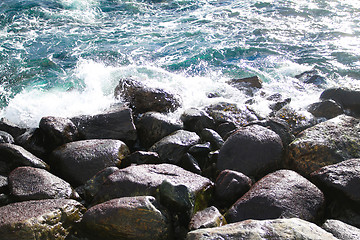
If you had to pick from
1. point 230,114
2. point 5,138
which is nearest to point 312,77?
point 230,114

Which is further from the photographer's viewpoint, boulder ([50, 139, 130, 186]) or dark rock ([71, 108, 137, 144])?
dark rock ([71, 108, 137, 144])

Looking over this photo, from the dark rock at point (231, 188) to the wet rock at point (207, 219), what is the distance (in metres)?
0.56

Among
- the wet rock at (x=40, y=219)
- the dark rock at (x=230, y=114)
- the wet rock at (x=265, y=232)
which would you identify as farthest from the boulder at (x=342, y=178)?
the wet rock at (x=40, y=219)

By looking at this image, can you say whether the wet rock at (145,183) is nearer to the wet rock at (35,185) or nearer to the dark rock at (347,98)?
the wet rock at (35,185)

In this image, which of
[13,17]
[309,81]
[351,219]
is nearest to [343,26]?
[309,81]

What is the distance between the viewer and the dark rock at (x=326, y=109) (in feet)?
23.2

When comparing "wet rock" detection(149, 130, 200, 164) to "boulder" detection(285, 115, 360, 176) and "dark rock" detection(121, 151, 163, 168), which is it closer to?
"dark rock" detection(121, 151, 163, 168)

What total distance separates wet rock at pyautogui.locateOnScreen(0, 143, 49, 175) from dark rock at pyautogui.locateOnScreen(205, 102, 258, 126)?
323 cm

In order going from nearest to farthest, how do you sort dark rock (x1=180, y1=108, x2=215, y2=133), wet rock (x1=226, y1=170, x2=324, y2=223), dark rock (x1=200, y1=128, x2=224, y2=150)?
wet rock (x1=226, y1=170, x2=324, y2=223)
dark rock (x1=200, y1=128, x2=224, y2=150)
dark rock (x1=180, y1=108, x2=215, y2=133)

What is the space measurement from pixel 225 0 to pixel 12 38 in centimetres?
889

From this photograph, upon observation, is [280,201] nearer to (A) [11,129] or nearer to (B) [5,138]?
(B) [5,138]

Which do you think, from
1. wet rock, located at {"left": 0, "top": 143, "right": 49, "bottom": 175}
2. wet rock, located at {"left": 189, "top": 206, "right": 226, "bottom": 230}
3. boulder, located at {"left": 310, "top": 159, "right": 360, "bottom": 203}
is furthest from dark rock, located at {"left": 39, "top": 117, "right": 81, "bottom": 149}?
boulder, located at {"left": 310, "top": 159, "right": 360, "bottom": 203}

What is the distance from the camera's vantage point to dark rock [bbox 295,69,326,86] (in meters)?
9.18

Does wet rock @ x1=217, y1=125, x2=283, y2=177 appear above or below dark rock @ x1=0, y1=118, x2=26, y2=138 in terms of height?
above
